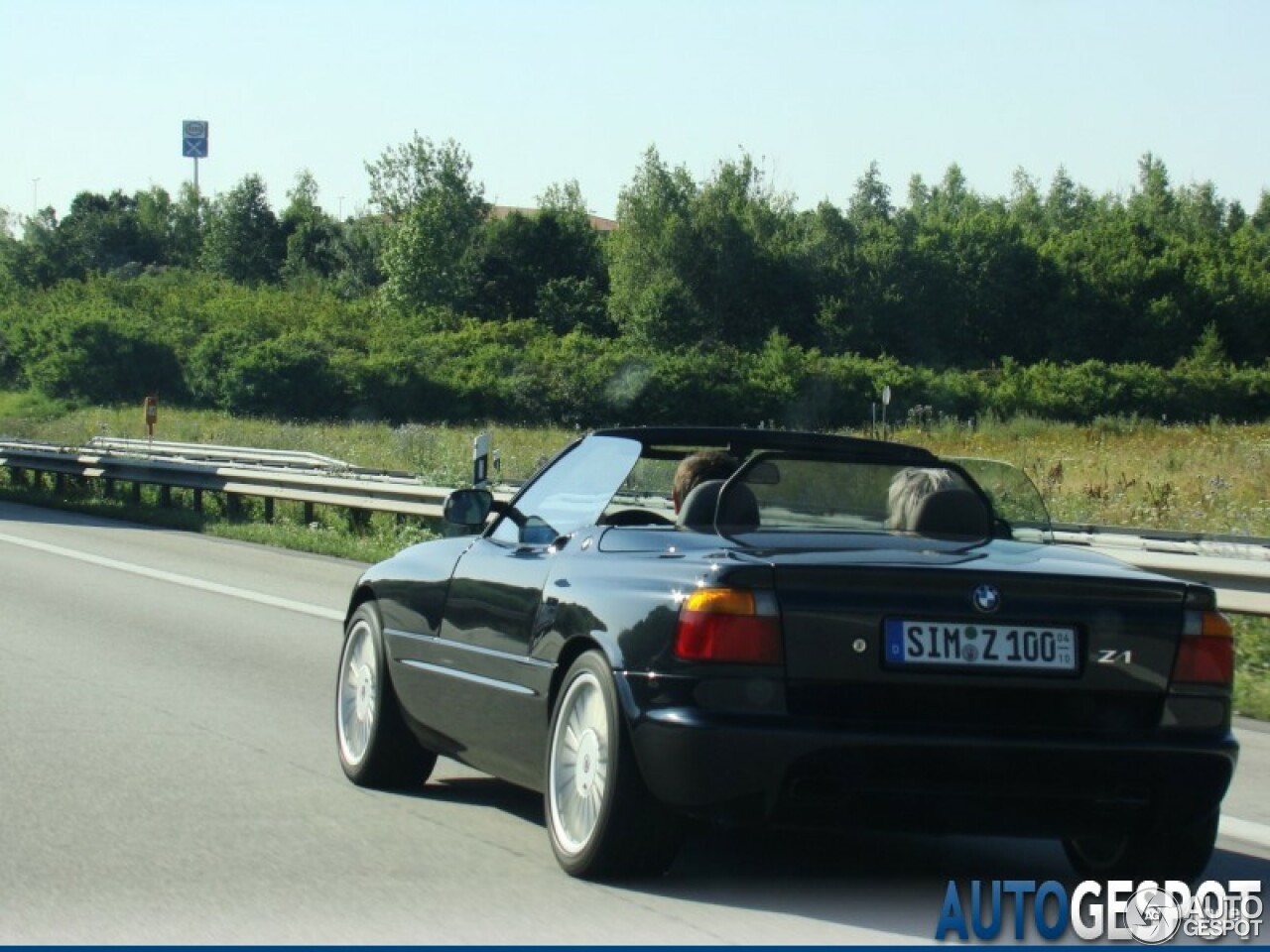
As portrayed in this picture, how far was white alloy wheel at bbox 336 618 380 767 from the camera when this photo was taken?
774cm

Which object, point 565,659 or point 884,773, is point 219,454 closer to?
point 565,659

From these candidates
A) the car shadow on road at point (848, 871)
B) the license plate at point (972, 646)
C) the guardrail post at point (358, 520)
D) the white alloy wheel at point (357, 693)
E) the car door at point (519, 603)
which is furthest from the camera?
the guardrail post at point (358, 520)

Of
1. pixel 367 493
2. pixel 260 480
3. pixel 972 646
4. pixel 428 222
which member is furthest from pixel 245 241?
pixel 972 646

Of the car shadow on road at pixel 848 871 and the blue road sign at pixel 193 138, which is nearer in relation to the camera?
the car shadow on road at pixel 848 871

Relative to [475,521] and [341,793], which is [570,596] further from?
[341,793]

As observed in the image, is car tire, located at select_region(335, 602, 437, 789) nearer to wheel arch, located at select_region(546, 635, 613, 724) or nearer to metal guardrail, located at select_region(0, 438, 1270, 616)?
wheel arch, located at select_region(546, 635, 613, 724)

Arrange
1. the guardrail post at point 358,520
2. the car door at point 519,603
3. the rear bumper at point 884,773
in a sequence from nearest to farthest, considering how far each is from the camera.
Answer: the rear bumper at point 884,773, the car door at point 519,603, the guardrail post at point 358,520

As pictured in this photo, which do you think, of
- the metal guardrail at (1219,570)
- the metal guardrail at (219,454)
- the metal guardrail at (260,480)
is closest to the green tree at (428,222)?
the metal guardrail at (219,454)

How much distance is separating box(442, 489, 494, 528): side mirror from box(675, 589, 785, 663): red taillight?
174 cm

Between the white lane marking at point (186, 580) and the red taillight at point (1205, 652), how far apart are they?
9238 mm

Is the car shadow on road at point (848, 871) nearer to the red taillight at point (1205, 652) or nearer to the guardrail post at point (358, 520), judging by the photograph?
the red taillight at point (1205, 652)

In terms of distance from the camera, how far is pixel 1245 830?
722 centimetres

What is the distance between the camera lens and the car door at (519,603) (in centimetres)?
642

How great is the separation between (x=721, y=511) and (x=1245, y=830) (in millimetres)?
2455
